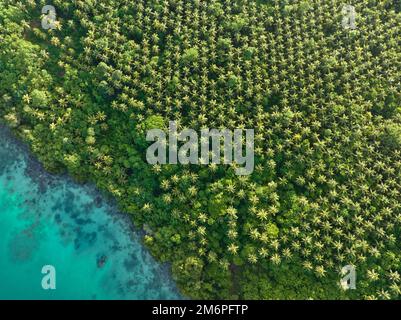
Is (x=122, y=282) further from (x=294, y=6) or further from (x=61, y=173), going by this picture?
(x=294, y=6)

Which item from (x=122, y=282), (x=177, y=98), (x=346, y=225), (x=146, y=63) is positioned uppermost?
(x=146, y=63)

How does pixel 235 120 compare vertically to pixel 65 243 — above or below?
above

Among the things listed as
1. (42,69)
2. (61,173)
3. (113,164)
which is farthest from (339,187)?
(42,69)

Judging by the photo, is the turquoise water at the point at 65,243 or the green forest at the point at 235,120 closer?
the green forest at the point at 235,120

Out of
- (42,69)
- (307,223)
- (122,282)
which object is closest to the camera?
(307,223)
